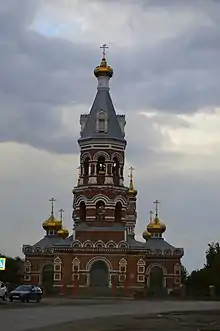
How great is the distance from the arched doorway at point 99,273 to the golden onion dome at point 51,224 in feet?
49.4

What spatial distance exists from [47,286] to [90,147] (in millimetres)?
15784

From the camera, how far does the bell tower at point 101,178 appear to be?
73.8 metres

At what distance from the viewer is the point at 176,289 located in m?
77.6

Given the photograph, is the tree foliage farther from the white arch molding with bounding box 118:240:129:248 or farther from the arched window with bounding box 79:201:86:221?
the arched window with bounding box 79:201:86:221

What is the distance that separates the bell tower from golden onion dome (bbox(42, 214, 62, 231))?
38.5ft

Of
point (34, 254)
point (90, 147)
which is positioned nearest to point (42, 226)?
point (34, 254)

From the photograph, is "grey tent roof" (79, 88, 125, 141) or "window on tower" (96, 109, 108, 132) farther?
"window on tower" (96, 109, 108, 132)

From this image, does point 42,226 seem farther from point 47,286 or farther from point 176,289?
point 176,289

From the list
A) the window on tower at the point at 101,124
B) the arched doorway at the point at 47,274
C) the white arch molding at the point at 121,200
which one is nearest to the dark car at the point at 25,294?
the white arch molding at the point at 121,200

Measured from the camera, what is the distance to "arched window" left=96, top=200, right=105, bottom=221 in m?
74.1

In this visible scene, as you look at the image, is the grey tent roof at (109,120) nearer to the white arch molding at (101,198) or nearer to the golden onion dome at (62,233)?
the white arch molding at (101,198)

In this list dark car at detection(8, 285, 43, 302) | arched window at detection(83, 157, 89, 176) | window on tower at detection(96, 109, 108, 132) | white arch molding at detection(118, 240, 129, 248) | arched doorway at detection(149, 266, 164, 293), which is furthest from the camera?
arched doorway at detection(149, 266, 164, 293)

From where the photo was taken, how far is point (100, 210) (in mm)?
74375

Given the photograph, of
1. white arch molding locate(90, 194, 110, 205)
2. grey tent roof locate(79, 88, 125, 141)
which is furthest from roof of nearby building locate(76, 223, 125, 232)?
grey tent roof locate(79, 88, 125, 141)
